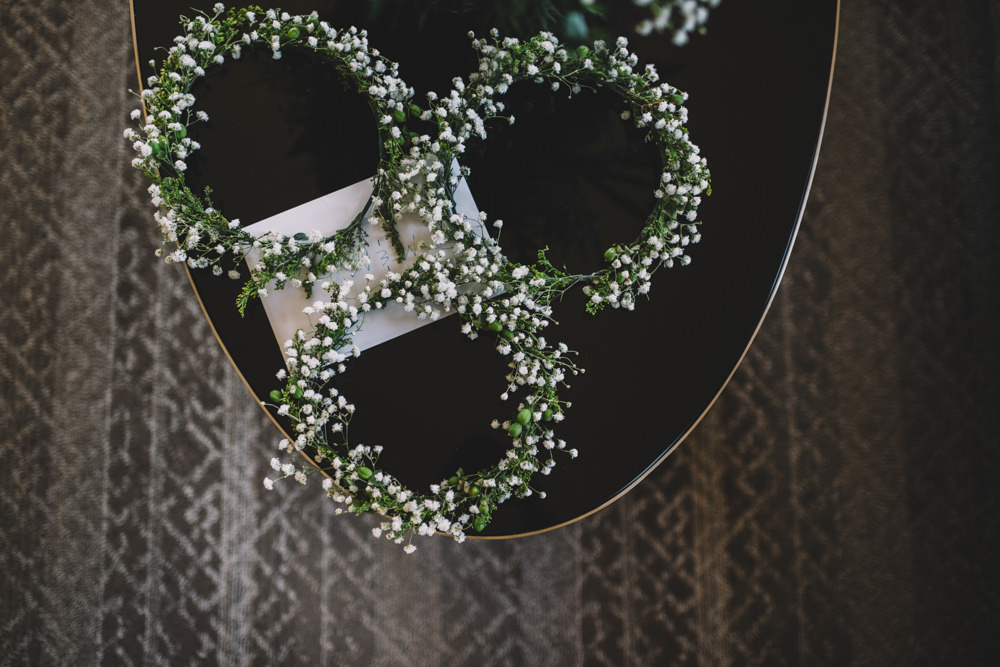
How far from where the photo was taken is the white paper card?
1.04 metres

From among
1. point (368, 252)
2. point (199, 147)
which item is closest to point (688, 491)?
point (368, 252)

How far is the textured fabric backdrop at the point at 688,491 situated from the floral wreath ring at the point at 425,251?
0.47 metres

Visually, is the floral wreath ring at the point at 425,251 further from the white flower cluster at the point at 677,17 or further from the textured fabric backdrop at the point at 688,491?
the textured fabric backdrop at the point at 688,491

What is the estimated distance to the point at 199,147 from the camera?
3.42ft

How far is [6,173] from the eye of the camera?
4.87 feet

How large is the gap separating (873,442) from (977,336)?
338 mm

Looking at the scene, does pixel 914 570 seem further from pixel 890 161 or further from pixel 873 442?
pixel 890 161

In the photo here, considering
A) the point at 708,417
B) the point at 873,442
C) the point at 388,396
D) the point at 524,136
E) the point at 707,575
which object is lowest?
the point at 707,575

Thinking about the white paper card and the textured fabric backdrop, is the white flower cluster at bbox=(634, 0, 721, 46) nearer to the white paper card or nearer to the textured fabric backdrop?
A: the white paper card

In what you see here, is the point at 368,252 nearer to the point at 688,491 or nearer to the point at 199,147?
the point at 199,147

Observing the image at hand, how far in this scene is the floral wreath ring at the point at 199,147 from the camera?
101cm

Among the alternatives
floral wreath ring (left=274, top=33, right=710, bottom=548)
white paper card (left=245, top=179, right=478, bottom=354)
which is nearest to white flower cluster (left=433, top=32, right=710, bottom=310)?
floral wreath ring (left=274, top=33, right=710, bottom=548)

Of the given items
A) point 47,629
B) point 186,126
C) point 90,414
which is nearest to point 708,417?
point 186,126

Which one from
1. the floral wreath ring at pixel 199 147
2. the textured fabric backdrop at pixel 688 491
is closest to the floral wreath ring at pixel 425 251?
the floral wreath ring at pixel 199 147
